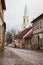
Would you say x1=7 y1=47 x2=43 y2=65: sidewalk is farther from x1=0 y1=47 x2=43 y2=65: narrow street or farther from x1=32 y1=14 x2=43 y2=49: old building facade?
x1=32 y1=14 x2=43 y2=49: old building facade

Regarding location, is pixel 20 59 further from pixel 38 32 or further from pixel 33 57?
pixel 38 32

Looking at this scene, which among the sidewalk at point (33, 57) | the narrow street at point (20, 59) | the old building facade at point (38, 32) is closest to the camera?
the narrow street at point (20, 59)

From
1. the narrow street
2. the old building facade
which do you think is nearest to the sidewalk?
the narrow street

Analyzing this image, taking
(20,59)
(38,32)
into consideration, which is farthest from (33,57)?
(38,32)

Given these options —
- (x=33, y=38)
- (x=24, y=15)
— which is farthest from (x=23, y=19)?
(x=33, y=38)

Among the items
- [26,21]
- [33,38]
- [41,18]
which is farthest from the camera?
[26,21]

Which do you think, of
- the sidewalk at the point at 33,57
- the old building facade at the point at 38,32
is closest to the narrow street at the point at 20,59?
the sidewalk at the point at 33,57

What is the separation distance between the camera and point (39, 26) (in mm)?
52844

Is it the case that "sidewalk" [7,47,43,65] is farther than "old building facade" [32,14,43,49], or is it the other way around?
"old building facade" [32,14,43,49]

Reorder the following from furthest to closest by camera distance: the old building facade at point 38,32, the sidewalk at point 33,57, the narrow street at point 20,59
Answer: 1. the old building facade at point 38,32
2. the sidewalk at point 33,57
3. the narrow street at point 20,59

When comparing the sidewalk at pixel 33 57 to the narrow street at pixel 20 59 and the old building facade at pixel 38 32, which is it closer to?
the narrow street at pixel 20 59

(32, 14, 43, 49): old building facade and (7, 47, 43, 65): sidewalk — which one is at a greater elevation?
(32, 14, 43, 49): old building facade

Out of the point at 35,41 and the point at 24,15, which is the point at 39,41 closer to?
the point at 35,41

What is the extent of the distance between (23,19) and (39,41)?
87161mm
